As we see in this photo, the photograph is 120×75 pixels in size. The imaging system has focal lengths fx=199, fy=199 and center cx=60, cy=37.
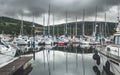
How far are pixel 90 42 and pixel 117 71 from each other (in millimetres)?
56974

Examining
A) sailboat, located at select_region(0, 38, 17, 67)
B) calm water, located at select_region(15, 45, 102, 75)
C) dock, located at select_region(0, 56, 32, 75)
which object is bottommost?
calm water, located at select_region(15, 45, 102, 75)

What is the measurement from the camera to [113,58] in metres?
18.7

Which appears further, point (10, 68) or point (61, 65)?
point (61, 65)

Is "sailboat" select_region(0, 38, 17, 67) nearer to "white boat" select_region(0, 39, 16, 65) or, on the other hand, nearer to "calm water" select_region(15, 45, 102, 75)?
"white boat" select_region(0, 39, 16, 65)

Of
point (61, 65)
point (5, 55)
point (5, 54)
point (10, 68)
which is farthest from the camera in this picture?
point (61, 65)

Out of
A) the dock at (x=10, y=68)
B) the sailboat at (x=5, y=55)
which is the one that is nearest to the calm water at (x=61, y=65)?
the dock at (x=10, y=68)

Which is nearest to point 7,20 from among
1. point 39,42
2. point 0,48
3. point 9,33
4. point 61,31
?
point 9,33

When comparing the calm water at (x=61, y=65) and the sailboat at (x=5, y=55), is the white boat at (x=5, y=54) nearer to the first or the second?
the sailboat at (x=5, y=55)

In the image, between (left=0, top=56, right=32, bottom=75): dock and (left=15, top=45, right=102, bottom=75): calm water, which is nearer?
(left=0, top=56, right=32, bottom=75): dock

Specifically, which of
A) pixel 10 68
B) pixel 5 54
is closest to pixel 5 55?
pixel 5 54

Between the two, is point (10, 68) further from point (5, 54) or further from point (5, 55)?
point (5, 54)

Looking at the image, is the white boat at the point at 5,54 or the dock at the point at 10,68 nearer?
the dock at the point at 10,68

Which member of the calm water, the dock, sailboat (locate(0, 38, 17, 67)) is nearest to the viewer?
the dock

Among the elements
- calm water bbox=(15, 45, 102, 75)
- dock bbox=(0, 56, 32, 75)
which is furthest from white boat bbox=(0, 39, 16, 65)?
calm water bbox=(15, 45, 102, 75)
